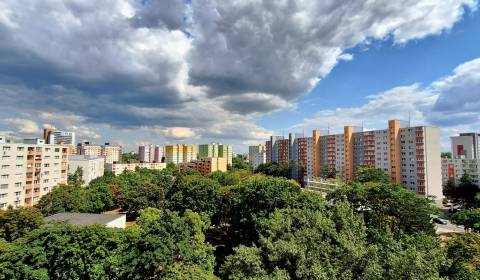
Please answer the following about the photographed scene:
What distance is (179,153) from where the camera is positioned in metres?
122

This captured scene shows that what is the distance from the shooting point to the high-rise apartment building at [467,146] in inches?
2815

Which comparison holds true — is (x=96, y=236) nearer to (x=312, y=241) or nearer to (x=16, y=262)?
(x=16, y=262)

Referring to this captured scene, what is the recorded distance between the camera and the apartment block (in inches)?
1336

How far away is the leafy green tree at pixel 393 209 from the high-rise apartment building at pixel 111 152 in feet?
399

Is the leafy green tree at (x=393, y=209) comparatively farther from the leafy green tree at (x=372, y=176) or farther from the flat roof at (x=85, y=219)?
the leafy green tree at (x=372, y=176)

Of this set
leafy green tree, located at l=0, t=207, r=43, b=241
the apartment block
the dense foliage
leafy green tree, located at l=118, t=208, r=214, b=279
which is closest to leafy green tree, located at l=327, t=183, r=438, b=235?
the dense foliage

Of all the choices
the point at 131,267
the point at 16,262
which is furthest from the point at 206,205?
the point at 16,262

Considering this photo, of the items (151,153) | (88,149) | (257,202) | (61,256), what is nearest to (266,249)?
(61,256)

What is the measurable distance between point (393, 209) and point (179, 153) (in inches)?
4219

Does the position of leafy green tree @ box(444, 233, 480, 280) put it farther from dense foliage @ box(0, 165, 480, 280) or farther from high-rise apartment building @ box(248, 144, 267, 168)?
high-rise apartment building @ box(248, 144, 267, 168)

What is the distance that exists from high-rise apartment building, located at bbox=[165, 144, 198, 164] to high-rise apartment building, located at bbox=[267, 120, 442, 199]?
6008 centimetres

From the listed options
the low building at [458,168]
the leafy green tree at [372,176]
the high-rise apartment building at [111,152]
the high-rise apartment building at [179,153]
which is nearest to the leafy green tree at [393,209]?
the leafy green tree at [372,176]

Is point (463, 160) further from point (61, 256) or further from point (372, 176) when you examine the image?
point (61, 256)

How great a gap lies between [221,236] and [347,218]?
21.2m
